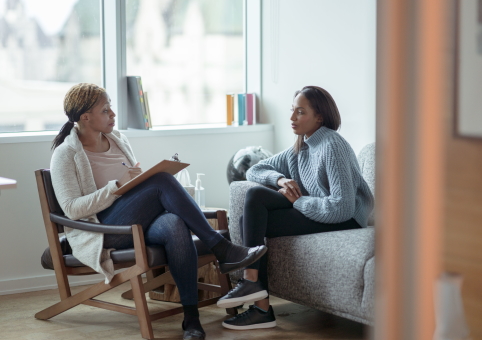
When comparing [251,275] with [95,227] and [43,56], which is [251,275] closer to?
[95,227]

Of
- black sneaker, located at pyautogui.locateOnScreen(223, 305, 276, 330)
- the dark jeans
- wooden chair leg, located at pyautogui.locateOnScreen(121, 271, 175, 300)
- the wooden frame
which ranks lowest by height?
black sneaker, located at pyautogui.locateOnScreen(223, 305, 276, 330)

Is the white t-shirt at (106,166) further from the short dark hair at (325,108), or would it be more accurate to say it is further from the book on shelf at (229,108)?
the book on shelf at (229,108)

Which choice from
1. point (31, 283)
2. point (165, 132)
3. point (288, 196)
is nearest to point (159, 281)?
point (288, 196)

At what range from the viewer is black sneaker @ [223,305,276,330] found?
2.54 metres

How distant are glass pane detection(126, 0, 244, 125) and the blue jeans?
130cm

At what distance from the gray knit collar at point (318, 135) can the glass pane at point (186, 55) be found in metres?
1.34

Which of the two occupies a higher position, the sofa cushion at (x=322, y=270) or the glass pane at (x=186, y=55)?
the glass pane at (x=186, y=55)

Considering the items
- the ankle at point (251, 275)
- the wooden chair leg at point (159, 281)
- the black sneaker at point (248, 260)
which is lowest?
the wooden chair leg at point (159, 281)

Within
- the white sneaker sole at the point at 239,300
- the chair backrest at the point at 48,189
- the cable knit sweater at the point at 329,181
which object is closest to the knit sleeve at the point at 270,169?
the cable knit sweater at the point at 329,181

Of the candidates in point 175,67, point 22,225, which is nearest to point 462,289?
point 22,225

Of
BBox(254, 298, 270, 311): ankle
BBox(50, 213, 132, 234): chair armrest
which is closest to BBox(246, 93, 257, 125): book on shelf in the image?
BBox(254, 298, 270, 311): ankle

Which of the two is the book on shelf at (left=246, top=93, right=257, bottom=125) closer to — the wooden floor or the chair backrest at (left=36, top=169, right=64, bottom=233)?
the wooden floor

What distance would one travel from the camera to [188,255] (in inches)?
94.3

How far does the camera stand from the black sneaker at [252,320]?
99.8 inches
